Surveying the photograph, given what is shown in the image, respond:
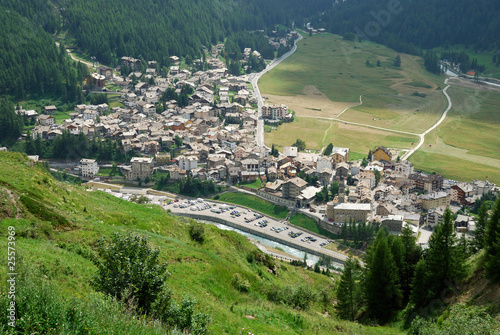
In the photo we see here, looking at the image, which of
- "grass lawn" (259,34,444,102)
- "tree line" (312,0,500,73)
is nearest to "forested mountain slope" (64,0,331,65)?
"grass lawn" (259,34,444,102)

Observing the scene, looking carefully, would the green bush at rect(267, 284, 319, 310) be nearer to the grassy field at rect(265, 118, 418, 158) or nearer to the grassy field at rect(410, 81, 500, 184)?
the grassy field at rect(410, 81, 500, 184)

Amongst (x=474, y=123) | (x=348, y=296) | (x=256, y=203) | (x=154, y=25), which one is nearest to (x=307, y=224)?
→ (x=256, y=203)

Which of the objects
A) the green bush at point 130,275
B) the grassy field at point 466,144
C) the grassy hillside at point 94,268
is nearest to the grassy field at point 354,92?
the grassy field at point 466,144

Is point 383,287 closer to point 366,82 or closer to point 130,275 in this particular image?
point 130,275

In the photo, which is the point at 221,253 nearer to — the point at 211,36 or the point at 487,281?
the point at 487,281

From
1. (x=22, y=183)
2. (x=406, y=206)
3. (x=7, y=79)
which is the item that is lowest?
(x=406, y=206)

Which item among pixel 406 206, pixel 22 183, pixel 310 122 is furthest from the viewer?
pixel 310 122

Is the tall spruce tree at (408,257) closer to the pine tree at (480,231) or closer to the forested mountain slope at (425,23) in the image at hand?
the pine tree at (480,231)

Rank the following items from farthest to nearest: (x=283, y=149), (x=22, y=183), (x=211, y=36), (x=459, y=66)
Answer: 1. (x=211, y=36)
2. (x=459, y=66)
3. (x=283, y=149)
4. (x=22, y=183)

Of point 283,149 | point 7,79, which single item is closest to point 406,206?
point 283,149
